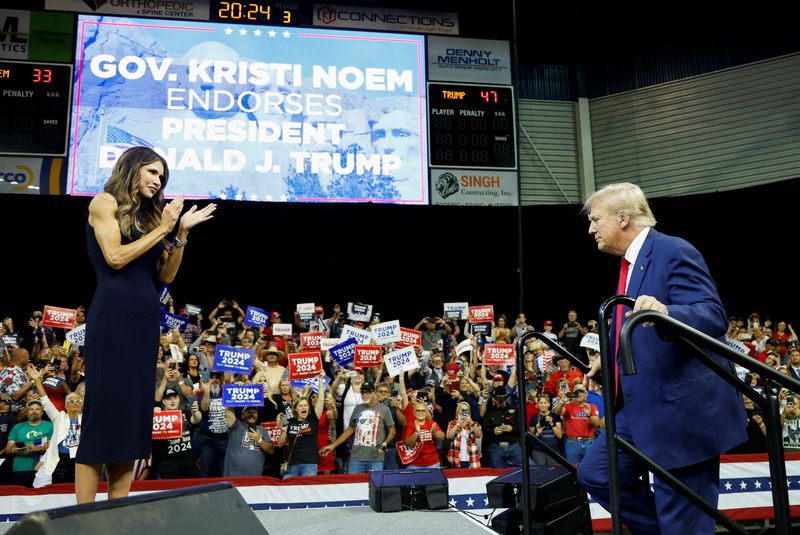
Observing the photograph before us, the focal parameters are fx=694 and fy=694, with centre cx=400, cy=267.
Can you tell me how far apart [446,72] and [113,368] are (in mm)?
10782

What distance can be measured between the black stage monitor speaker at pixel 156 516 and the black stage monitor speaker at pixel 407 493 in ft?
8.85

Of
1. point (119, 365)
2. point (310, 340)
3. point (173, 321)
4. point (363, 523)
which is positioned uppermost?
point (173, 321)

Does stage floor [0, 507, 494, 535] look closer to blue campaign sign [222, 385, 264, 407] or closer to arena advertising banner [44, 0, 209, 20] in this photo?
blue campaign sign [222, 385, 264, 407]

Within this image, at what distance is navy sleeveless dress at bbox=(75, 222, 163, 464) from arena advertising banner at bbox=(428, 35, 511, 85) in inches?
410

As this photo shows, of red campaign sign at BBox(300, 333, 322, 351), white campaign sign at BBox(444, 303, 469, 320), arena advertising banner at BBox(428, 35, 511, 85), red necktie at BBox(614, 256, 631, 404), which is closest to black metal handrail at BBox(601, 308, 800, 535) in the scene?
red necktie at BBox(614, 256, 631, 404)

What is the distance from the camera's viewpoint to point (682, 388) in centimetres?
204

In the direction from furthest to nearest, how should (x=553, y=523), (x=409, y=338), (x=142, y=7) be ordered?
(x=142, y=7) → (x=409, y=338) → (x=553, y=523)

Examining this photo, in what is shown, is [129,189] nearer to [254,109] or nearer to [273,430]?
[273,430]

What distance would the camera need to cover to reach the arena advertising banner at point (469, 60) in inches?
472

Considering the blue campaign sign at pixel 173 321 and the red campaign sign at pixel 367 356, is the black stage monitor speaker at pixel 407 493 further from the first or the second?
the blue campaign sign at pixel 173 321

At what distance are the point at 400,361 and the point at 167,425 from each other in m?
2.63

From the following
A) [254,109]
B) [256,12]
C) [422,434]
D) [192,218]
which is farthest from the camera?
[256,12]

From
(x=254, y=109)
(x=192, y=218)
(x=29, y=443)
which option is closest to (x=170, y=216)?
(x=192, y=218)

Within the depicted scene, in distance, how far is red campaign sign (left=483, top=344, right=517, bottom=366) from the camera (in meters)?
8.41
